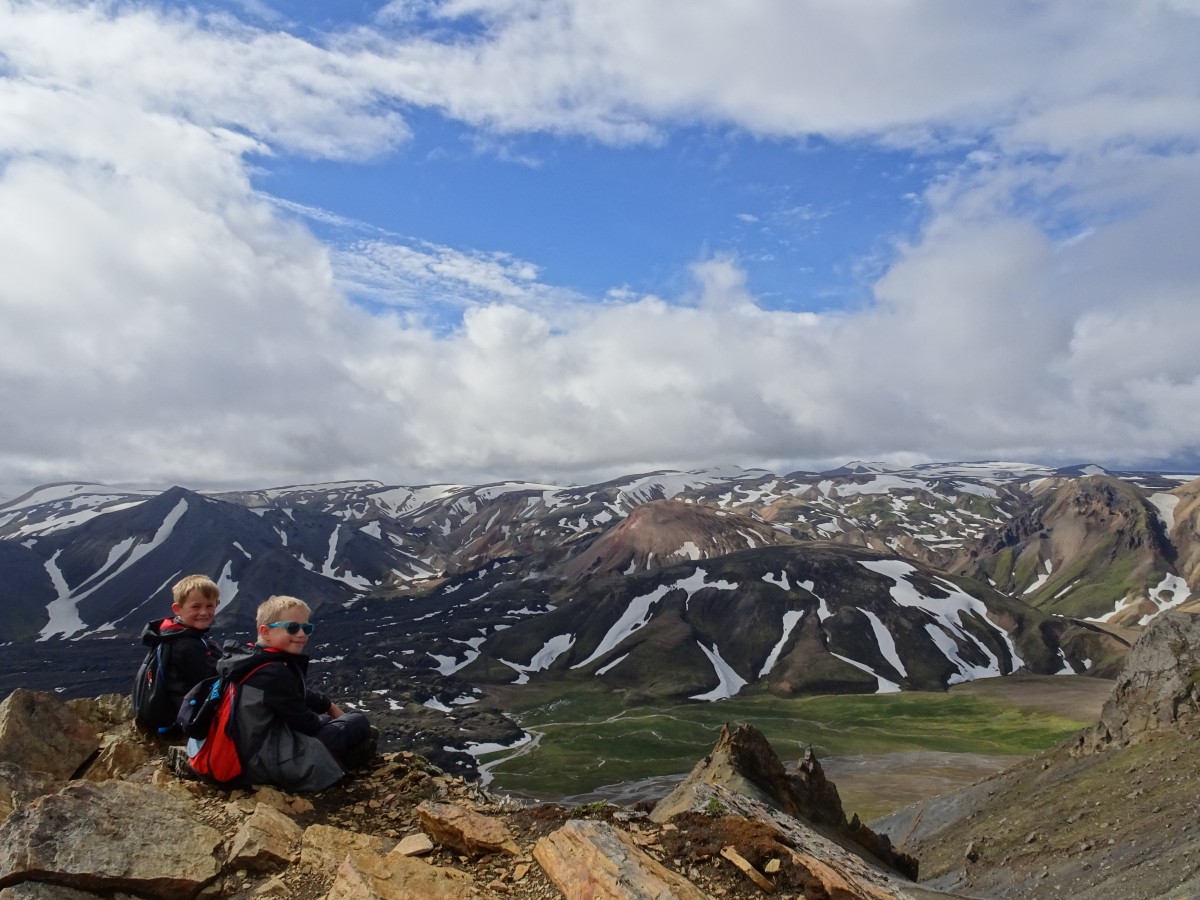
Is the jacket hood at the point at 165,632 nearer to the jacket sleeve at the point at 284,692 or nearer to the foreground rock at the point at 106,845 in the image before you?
the foreground rock at the point at 106,845

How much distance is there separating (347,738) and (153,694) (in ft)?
12.1

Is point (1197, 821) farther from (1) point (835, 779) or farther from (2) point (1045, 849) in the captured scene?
(1) point (835, 779)

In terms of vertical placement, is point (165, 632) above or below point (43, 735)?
above

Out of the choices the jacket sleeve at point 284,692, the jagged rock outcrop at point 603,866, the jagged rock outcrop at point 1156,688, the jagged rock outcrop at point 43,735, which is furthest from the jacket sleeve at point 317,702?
the jagged rock outcrop at point 1156,688

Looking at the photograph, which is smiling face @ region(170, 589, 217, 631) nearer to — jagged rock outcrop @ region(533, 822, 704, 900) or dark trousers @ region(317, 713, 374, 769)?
dark trousers @ region(317, 713, 374, 769)

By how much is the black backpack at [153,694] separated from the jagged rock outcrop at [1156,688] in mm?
57873

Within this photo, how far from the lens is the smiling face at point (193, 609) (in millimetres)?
12555

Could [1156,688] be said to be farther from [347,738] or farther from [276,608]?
[276,608]

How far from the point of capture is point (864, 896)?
9.88 m

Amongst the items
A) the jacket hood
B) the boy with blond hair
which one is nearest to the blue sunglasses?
the boy with blond hair

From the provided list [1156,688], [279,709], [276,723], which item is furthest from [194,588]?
[1156,688]

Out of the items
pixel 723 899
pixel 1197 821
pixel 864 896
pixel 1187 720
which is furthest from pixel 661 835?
pixel 1187 720

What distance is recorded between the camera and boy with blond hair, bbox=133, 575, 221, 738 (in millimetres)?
12617

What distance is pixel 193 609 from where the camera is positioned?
12594 millimetres
